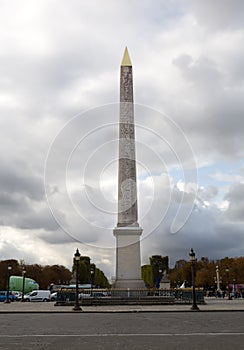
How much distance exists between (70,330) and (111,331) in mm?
1347

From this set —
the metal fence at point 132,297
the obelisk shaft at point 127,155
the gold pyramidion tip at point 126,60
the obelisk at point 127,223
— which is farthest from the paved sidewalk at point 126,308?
the gold pyramidion tip at point 126,60

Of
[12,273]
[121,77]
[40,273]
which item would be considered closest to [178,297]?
[121,77]

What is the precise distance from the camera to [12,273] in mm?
100375

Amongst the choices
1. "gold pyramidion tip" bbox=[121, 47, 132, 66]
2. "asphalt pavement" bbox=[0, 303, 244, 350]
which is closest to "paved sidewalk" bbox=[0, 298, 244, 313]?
"asphalt pavement" bbox=[0, 303, 244, 350]

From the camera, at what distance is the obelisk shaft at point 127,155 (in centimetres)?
3400

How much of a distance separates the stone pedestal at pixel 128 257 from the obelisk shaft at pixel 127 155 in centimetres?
74

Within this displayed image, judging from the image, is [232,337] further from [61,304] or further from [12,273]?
[12,273]

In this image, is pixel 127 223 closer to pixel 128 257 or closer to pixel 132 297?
pixel 128 257

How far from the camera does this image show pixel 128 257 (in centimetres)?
3394

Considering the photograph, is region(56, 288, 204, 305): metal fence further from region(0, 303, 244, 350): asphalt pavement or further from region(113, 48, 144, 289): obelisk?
region(0, 303, 244, 350): asphalt pavement

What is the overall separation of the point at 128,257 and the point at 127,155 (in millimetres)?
7849

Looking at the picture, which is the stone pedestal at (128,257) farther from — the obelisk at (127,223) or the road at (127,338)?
the road at (127,338)

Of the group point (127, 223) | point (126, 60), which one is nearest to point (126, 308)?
point (127, 223)

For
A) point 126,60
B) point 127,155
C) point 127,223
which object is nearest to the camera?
point 127,223
